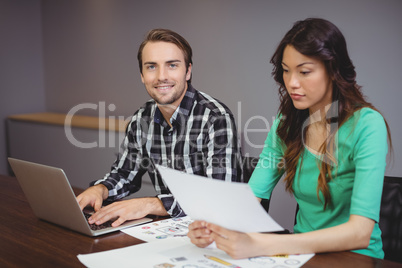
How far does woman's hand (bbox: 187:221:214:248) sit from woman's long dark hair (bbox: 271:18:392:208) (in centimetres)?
45

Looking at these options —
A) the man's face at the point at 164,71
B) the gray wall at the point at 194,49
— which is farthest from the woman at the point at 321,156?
the gray wall at the point at 194,49

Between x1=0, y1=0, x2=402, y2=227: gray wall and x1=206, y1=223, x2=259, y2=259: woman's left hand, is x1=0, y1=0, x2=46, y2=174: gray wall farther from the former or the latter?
x1=206, y1=223, x2=259, y2=259: woman's left hand

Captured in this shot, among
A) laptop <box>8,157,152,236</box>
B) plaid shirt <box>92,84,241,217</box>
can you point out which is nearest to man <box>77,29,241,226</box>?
plaid shirt <box>92,84,241,217</box>

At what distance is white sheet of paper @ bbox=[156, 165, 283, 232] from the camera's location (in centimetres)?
97

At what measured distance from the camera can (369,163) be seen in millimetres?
1216

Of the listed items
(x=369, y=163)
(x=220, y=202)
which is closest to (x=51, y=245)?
(x=220, y=202)

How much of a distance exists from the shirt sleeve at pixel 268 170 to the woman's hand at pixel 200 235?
42 cm

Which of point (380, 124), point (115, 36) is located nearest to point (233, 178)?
point (380, 124)

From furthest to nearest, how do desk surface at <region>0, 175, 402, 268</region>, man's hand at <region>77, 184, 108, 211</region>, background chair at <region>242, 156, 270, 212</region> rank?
background chair at <region>242, 156, 270, 212</region> → man's hand at <region>77, 184, 108, 211</region> → desk surface at <region>0, 175, 402, 268</region>

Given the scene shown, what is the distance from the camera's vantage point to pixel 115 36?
13.1 feet

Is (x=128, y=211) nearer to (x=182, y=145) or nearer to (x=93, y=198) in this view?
(x=93, y=198)

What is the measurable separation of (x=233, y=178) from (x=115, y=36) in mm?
2700

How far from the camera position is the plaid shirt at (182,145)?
1755mm

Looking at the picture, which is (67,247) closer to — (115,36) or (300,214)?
(300,214)
